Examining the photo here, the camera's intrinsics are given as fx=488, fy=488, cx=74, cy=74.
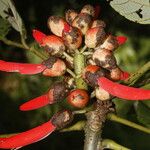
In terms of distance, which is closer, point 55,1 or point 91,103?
point 91,103

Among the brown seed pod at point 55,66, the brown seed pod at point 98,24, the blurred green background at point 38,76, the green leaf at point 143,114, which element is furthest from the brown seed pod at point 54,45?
the blurred green background at point 38,76

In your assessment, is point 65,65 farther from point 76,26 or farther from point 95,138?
point 95,138

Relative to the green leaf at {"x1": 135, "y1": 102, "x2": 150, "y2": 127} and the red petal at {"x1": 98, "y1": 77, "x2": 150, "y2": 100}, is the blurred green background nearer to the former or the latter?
the green leaf at {"x1": 135, "y1": 102, "x2": 150, "y2": 127}

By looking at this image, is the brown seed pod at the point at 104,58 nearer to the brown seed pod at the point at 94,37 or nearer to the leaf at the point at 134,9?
the brown seed pod at the point at 94,37

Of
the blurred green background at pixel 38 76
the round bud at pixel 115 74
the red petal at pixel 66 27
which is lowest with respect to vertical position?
the blurred green background at pixel 38 76

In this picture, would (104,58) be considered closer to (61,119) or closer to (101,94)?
(101,94)

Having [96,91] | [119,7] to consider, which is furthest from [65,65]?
[119,7]

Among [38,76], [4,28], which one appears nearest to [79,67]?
[4,28]

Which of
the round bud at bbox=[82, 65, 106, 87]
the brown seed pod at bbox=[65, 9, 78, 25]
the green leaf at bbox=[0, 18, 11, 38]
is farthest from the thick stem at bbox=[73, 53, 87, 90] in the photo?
the green leaf at bbox=[0, 18, 11, 38]
